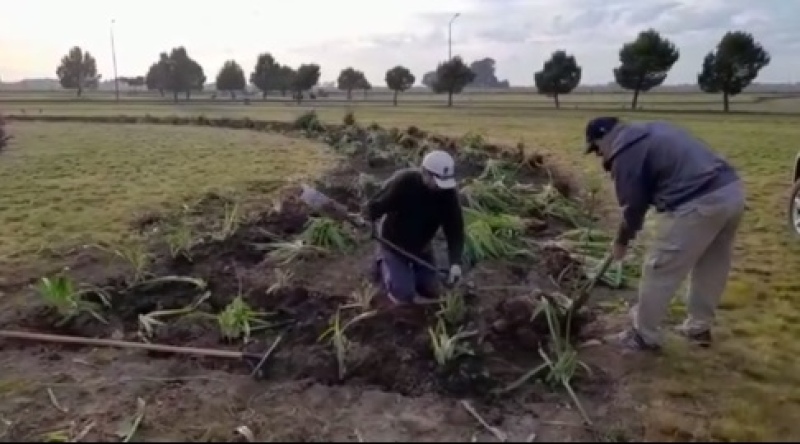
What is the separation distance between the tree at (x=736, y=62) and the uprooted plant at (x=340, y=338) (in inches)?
1458

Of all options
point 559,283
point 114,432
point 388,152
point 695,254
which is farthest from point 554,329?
point 388,152

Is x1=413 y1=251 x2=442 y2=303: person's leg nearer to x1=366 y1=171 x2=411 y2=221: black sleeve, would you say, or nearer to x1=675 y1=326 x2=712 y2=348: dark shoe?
x1=366 y1=171 x2=411 y2=221: black sleeve

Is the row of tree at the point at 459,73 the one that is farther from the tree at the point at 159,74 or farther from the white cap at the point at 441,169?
the white cap at the point at 441,169

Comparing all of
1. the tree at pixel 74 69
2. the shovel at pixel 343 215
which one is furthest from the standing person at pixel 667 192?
the tree at pixel 74 69

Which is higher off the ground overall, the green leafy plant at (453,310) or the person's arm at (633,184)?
the person's arm at (633,184)

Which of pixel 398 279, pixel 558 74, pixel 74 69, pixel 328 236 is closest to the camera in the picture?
pixel 398 279

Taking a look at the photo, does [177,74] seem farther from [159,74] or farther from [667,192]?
[667,192]

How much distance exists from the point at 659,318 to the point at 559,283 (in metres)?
1.63

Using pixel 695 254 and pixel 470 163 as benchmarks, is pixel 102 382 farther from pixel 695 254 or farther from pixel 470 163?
pixel 470 163

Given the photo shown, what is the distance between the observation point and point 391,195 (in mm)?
5223

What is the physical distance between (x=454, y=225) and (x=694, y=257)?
1555 millimetres

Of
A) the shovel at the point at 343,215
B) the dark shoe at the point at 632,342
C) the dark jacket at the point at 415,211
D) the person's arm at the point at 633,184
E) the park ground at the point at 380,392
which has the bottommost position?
the park ground at the point at 380,392

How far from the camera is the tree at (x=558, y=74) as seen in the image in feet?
149

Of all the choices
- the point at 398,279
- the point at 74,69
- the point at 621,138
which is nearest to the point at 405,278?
the point at 398,279
